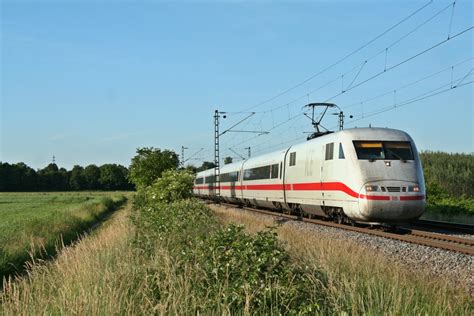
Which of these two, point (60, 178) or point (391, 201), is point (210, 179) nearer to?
point (391, 201)

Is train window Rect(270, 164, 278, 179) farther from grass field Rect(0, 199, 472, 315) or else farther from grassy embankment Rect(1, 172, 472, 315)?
grassy embankment Rect(1, 172, 472, 315)

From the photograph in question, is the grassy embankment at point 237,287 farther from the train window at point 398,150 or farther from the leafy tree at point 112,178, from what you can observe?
the leafy tree at point 112,178

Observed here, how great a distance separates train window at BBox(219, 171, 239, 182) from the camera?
3981 cm

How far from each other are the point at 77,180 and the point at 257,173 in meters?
112

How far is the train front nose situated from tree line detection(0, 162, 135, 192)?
10406 centimetres

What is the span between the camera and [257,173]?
1286 inches

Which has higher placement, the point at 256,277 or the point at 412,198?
the point at 412,198

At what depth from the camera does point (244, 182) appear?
3691cm

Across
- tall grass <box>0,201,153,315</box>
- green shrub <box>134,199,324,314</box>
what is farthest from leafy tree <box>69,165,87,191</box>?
green shrub <box>134,199,324,314</box>

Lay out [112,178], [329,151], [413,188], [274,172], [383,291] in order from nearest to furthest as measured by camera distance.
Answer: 1. [383,291]
2. [413,188]
3. [329,151]
4. [274,172]
5. [112,178]

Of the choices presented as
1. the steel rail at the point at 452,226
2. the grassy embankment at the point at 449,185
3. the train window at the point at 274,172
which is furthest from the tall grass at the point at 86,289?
the grassy embankment at the point at 449,185

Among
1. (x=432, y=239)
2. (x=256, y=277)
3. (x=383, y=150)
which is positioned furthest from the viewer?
(x=383, y=150)

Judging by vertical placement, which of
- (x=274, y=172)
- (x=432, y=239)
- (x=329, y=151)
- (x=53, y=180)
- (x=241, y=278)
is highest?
(x=53, y=180)

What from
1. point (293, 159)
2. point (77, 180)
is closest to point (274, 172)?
point (293, 159)
